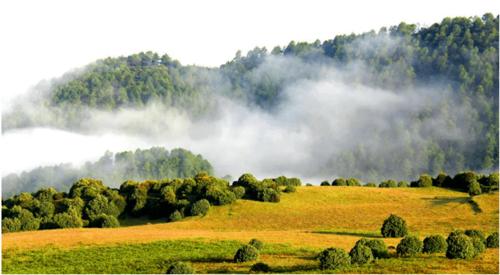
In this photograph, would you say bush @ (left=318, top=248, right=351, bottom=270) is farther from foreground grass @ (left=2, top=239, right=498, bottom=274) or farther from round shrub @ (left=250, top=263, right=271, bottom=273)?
round shrub @ (left=250, top=263, right=271, bottom=273)

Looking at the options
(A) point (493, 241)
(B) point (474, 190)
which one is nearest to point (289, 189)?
(B) point (474, 190)

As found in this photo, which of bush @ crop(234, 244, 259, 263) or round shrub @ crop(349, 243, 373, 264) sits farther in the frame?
bush @ crop(234, 244, 259, 263)

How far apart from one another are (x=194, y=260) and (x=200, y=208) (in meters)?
34.1

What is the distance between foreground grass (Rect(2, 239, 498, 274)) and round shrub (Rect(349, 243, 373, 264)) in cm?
40

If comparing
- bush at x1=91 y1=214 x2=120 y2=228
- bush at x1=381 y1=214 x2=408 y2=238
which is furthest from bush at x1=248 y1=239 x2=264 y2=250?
bush at x1=91 y1=214 x2=120 y2=228

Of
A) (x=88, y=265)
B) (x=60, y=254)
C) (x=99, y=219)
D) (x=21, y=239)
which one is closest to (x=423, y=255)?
(x=88, y=265)

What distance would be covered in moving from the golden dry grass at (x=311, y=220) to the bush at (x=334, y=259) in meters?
9.48

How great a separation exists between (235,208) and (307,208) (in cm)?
859

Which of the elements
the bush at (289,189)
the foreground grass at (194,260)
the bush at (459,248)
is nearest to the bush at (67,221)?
the foreground grass at (194,260)

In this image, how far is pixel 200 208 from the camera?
78.0m

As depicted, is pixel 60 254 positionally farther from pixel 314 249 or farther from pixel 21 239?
pixel 314 249

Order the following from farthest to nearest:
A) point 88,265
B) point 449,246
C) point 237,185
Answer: point 237,185
point 88,265
point 449,246

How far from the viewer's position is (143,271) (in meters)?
42.0

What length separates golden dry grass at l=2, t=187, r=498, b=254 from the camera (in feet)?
175
